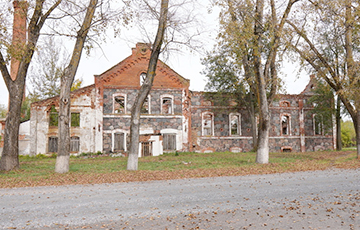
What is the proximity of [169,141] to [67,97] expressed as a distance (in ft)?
44.6

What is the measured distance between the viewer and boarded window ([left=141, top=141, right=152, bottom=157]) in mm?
23444

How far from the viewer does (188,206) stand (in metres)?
6.14

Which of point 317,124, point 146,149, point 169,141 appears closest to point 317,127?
point 317,124

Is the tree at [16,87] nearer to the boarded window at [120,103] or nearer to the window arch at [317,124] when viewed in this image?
the boarded window at [120,103]

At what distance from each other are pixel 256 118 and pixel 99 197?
22943 mm

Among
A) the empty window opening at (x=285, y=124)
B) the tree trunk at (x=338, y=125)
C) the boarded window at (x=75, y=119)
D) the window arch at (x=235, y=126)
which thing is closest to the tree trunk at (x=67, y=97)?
the boarded window at (x=75, y=119)

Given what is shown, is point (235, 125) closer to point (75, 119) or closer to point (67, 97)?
point (75, 119)

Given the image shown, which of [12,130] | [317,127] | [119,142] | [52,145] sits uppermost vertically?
[317,127]

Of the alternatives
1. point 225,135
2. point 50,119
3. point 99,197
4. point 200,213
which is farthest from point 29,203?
point 225,135

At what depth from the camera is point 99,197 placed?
7184 mm

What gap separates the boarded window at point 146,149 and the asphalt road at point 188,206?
47.1 ft

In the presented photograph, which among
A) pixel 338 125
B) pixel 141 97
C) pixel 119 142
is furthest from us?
pixel 338 125

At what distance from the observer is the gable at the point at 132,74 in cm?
2444

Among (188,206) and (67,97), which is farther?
(67,97)
